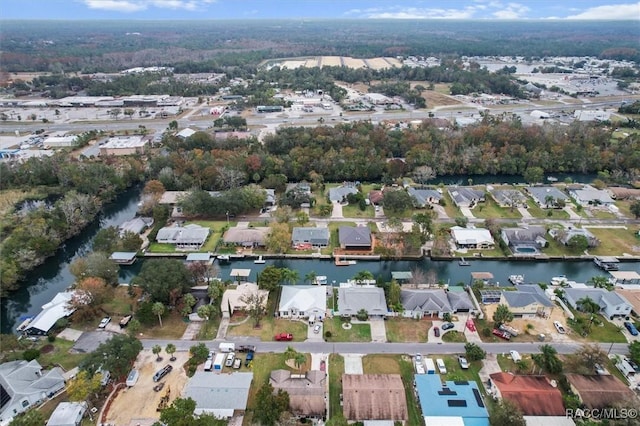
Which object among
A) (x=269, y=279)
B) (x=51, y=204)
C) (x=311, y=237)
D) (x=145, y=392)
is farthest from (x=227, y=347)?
(x=51, y=204)

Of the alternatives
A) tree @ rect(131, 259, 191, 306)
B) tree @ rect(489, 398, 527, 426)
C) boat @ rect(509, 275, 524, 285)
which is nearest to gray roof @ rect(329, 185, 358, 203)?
boat @ rect(509, 275, 524, 285)

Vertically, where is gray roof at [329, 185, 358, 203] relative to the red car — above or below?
above

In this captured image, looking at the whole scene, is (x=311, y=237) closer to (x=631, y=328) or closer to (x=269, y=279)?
(x=269, y=279)

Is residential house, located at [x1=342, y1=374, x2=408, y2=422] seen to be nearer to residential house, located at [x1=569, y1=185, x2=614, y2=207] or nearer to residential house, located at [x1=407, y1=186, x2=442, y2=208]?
residential house, located at [x1=407, y1=186, x2=442, y2=208]

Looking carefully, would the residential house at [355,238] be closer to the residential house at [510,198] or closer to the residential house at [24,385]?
the residential house at [510,198]

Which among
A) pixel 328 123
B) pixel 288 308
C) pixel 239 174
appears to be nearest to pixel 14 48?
pixel 328 123
